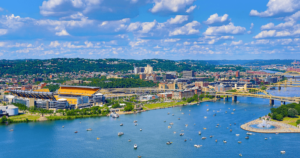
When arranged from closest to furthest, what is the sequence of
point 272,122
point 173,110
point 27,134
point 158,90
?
point 27,134
point 272,122
point 173,110
point 158,90

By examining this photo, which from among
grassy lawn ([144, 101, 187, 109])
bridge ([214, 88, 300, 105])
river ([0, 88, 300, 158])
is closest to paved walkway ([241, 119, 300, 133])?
river ([0, 88, 300, 158])

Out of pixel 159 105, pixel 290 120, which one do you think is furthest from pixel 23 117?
pixel 290 120

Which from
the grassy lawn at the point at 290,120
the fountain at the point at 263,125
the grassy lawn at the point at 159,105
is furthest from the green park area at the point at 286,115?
the grassy lawn at the point at 159,105

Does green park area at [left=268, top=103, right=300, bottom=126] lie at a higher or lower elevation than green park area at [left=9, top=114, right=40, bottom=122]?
higher

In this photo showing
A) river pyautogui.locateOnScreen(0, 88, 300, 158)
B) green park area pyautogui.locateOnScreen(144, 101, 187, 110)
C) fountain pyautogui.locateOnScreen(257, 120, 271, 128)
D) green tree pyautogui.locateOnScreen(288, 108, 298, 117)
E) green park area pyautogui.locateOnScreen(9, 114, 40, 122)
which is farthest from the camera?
green park area pyautogui.locateOnScreen(144, 101, 187, 110)

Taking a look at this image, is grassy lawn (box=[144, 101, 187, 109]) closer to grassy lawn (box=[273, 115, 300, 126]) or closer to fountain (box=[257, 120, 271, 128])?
fountain (box=[257, 120, 271, 128])

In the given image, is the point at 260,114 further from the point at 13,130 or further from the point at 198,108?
→ the point at 13,130

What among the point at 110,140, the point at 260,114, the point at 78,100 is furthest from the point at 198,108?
the point at 110,140

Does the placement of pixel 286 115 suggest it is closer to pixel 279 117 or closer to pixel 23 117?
pixel 279 117
